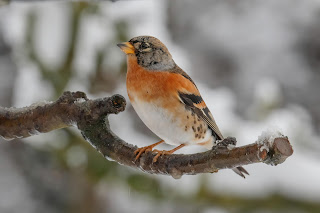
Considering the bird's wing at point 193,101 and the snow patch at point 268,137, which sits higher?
the snow patch at point 268,137

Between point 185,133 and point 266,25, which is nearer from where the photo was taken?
point 185,133

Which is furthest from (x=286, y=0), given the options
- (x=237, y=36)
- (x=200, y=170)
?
(x=200, y=170)

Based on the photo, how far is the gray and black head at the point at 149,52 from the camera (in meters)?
1.49

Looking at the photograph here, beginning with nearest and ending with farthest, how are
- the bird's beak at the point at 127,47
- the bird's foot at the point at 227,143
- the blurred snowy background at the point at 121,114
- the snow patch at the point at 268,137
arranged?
the snow patch at the point at 268,137
the bird's foot at the point at 227,143
the bird's beak at the point at 127,47
the blurred snowy background at the point at 121,114

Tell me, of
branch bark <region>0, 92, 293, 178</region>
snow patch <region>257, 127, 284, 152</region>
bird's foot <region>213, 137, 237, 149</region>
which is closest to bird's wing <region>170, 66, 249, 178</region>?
branch bark <region>0, 92, 293, 178</region>

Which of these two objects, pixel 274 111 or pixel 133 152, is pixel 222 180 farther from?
pixel 133 152

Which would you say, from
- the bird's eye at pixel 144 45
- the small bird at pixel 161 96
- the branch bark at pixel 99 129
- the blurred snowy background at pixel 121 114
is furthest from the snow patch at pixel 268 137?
the blurred snowy background at pixel 121 114

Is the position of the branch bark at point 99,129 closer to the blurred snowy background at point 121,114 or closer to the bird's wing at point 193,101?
the bird's wing at point 193,101

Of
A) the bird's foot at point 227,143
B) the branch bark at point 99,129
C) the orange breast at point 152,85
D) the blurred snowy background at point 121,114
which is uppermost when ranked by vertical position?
the bird's foot at point 227,143

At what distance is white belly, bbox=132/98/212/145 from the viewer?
150cm

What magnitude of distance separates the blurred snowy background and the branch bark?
1.13 meters

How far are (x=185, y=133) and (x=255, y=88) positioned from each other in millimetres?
2483

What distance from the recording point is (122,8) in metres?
3.14

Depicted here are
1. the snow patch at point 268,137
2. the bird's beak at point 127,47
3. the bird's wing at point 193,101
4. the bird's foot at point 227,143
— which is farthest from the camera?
the bird's wing at point 193,101
